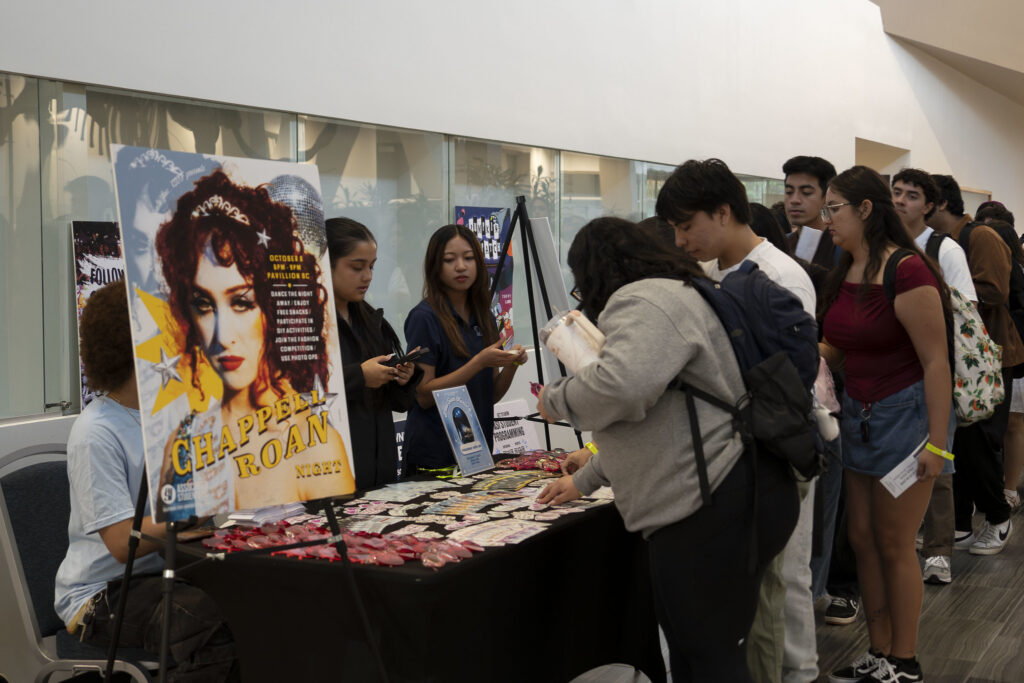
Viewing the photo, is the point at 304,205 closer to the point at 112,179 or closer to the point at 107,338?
the point at 107,338

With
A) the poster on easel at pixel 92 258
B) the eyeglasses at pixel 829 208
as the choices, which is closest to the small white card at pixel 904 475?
the eyeglasses at pixel 829 208

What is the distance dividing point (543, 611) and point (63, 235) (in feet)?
9.17

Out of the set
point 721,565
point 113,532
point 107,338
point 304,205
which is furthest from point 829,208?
point 113,532

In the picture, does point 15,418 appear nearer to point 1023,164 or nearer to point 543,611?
point 543,611

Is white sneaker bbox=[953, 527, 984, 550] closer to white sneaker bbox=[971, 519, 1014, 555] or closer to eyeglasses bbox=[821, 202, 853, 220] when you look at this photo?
white sneaker bbox=[971, 519, 1014, 555]

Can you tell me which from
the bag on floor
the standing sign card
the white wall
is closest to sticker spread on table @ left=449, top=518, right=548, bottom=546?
the standing sign card

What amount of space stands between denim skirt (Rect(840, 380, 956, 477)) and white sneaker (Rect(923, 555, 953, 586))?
5.27 feet

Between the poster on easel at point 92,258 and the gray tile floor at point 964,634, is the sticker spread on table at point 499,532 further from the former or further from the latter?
the poster on easel at point 92,258

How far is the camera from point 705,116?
8.71 m

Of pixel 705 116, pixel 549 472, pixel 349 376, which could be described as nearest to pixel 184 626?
pixel 349 376

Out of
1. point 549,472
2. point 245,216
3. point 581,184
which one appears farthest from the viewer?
point 581,184

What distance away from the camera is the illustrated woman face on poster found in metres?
2.04

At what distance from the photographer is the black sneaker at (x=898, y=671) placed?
3082 mm

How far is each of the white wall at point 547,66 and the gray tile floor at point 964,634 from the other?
10.6ft
